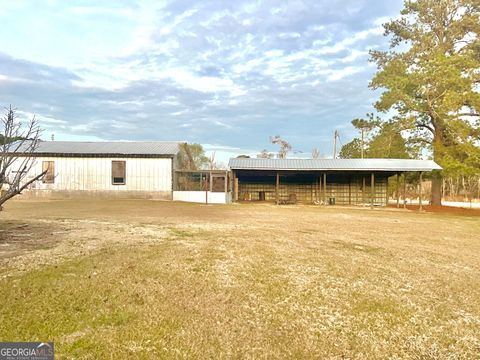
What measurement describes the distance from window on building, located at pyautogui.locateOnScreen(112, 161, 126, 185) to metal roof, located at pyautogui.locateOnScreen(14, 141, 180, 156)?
0.87 meters

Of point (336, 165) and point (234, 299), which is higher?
point (336, 165)

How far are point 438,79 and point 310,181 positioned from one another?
11985mm

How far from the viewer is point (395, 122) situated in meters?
26.3

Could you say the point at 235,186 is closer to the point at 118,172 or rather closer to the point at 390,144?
the point at 118,172

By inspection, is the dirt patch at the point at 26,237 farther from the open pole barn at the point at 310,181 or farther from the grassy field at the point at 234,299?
the open pole barn at the point at 310,181

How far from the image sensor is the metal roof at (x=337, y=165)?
76.3 ft

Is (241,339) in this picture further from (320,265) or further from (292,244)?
(292,244)

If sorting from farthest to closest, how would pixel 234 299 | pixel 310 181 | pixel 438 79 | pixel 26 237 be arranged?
pixel 310 181
pixel 438 79
pixel 26 237
pixel 234 299

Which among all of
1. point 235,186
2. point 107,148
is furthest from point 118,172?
point 235,186

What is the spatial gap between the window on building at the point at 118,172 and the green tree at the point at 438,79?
21.2 metres

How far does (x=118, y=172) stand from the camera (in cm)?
2567

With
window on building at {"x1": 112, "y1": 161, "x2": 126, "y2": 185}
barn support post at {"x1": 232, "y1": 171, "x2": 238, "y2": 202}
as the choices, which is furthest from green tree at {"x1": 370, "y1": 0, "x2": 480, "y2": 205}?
window on building at {"x1": 112, "y1": 161, "x2": 126, "y2": 185}

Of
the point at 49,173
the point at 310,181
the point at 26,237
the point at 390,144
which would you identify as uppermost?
the point at 390,144

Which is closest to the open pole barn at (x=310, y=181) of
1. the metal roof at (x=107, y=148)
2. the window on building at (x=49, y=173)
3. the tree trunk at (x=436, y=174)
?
the tree trunk at (x=436, y=174)
